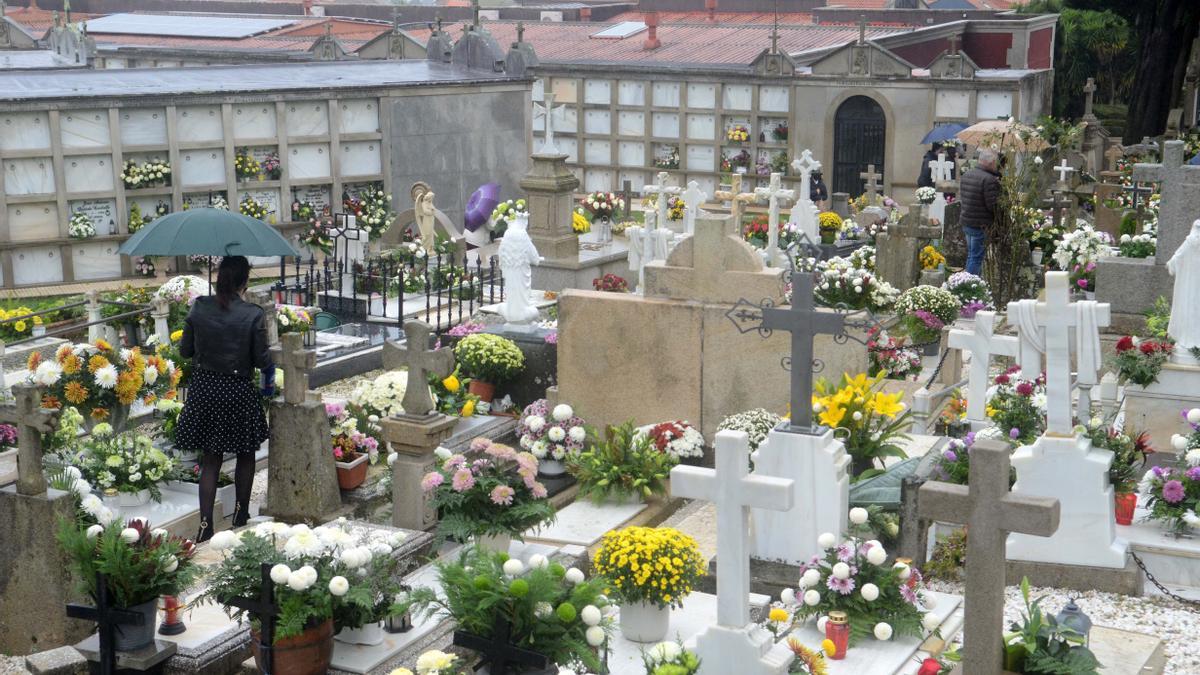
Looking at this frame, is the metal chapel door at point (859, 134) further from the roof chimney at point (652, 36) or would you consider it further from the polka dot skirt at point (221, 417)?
the polka dot skirt at point (221, 417)

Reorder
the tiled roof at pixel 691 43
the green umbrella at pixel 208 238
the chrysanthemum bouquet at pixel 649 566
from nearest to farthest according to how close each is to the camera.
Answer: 1. the chrysanthemum bouquet at pixel 649 566
2. the green umbrella at pixel 208 238
3. the tiled roof at pixel 691 43

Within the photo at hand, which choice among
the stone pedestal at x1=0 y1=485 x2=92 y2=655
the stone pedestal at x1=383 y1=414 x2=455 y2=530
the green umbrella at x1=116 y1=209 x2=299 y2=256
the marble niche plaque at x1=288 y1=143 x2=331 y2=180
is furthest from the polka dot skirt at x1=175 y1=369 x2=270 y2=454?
the marble niche plaque at x1=288 y1=143 x2=331 y2=180

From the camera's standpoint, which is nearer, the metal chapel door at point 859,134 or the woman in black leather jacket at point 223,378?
the woman in black leather jacket at point 223,378

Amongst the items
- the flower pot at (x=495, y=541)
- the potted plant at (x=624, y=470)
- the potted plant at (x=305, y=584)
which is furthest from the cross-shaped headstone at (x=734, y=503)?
the potted plant at (x=624, y=470)

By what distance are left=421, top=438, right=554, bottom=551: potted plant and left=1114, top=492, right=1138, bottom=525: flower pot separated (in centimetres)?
302

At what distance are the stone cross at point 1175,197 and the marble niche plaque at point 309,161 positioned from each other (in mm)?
11771

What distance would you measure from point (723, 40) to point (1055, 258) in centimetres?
1651

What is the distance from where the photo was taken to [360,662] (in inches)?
243

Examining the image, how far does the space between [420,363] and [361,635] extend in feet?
8.20

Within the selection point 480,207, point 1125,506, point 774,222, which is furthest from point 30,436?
point 480,207

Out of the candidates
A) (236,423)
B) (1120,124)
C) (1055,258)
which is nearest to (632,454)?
(236,423)

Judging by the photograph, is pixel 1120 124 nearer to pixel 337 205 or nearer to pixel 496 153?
pixel 496 153

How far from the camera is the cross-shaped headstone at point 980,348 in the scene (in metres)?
8.36

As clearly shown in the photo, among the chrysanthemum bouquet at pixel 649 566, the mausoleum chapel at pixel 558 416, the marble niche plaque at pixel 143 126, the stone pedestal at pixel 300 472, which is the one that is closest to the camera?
the mausoleum chapel at pixel 558 416
